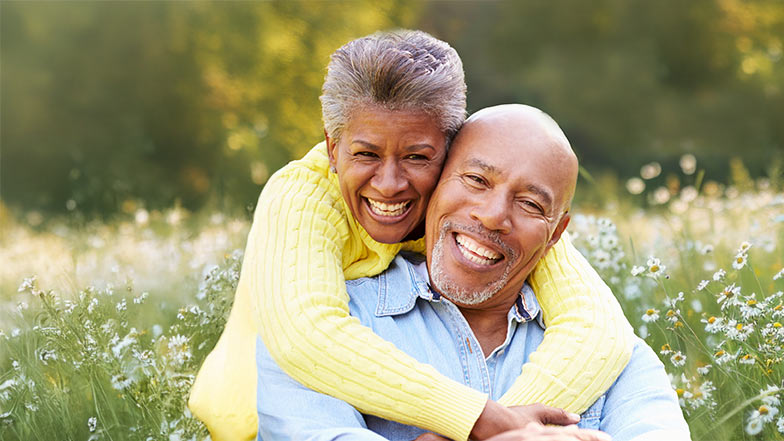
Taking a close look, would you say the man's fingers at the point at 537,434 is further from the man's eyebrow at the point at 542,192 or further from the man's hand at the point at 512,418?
the man's eyebrow at the point at 542,192

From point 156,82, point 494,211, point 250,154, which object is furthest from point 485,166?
point 156,82

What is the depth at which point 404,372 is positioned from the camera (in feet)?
9.02

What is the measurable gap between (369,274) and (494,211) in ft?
1.95

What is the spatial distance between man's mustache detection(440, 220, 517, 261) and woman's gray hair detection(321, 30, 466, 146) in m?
0.38

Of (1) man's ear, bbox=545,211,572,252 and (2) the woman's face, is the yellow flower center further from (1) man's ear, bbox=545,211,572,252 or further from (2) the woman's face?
(2) the woman's face

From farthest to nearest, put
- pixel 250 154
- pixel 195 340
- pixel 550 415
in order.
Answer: pixel 250 154 < pixel 195 340 < pixel 550 415

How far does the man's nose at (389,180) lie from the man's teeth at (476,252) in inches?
12.3

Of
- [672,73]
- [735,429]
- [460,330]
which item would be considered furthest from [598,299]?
[672,73]

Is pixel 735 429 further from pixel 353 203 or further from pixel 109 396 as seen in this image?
pixel 109 396

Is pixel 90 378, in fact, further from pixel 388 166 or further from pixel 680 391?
pixel 680 391

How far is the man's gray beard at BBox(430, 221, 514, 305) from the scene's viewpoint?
126 inches

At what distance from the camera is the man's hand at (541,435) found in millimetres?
2689

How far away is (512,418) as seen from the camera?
2826 millimetres

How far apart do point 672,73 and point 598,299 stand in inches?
837
